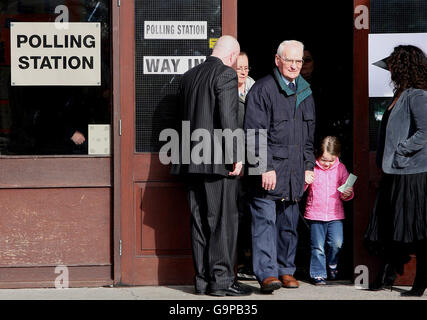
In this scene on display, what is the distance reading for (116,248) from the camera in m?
6.83

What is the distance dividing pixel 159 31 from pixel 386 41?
1955 mm

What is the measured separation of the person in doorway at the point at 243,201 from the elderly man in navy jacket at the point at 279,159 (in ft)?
0.86

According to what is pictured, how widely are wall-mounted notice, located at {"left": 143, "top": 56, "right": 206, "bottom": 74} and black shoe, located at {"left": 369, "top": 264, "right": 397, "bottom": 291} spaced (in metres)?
2.35

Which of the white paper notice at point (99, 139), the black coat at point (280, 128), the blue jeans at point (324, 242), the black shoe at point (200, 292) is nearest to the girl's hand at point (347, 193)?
the blue jeans at point (324, 242)

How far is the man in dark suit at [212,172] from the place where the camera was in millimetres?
6219

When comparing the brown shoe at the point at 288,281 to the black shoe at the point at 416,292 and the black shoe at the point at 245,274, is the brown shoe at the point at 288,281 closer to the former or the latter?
the black shoe at the point at 245,274

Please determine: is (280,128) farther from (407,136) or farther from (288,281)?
(288,281)

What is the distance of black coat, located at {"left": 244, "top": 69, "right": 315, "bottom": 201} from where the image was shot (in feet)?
21.5

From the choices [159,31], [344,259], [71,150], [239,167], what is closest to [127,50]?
[159,31]

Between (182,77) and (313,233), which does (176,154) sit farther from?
(313,233)

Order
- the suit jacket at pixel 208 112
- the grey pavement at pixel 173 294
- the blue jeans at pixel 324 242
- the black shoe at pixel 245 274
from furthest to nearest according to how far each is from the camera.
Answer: the black shoe at pixel 245 274
the blue jeans at pixel 324 242
the grey pavement at pixel 173 294
the suit jacket at pixel 208 112

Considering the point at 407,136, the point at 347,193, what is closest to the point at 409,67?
the point at 407,136

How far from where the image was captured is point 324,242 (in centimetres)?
726

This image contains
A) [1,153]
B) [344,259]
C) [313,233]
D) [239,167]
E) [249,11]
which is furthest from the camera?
Answer: [249,11]
